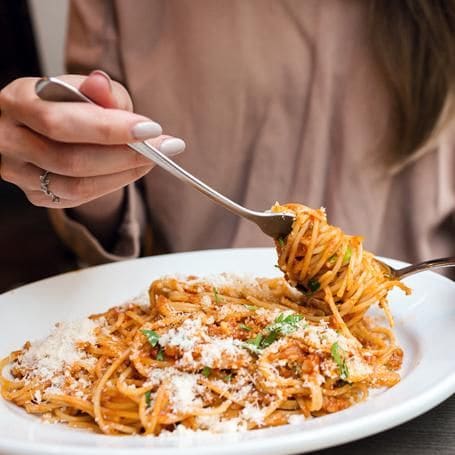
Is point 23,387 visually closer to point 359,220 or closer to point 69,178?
point 69,178

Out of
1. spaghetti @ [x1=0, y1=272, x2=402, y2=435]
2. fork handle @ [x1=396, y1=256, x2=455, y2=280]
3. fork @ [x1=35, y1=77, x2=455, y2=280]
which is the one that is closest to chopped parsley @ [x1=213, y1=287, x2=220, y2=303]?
spaghetti @ [x1=0, y1=272, x2=402, y2=435]

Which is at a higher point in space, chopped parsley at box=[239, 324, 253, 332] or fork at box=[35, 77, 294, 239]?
fork at box=[35, 77, 294, 239]

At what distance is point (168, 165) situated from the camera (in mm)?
1126

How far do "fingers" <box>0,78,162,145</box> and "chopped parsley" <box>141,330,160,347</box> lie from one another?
32 cm

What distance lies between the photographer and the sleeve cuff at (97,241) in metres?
1.92

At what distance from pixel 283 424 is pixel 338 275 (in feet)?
1.24

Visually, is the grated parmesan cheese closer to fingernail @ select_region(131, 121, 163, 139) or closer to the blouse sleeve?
fingernail @ select_region(131, 121, 163, 139)

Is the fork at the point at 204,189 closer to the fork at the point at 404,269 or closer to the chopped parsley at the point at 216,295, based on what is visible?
the fork at the point at 404,269

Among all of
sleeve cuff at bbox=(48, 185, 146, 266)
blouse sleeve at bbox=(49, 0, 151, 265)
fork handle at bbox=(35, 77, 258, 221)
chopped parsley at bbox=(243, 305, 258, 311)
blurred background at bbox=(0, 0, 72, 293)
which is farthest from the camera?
blurred background at bbox=(0, 0, 72, 293)

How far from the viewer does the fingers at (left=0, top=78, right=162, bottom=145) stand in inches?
40.6

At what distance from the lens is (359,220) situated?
81.0 inches

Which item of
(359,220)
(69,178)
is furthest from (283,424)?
(359,220)

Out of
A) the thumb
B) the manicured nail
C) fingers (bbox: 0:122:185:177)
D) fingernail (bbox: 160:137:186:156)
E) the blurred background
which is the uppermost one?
the thumb

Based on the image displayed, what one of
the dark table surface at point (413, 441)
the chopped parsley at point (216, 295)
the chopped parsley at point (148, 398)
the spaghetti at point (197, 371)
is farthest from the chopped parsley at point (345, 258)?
the chopped parsley at point (148, 398)
